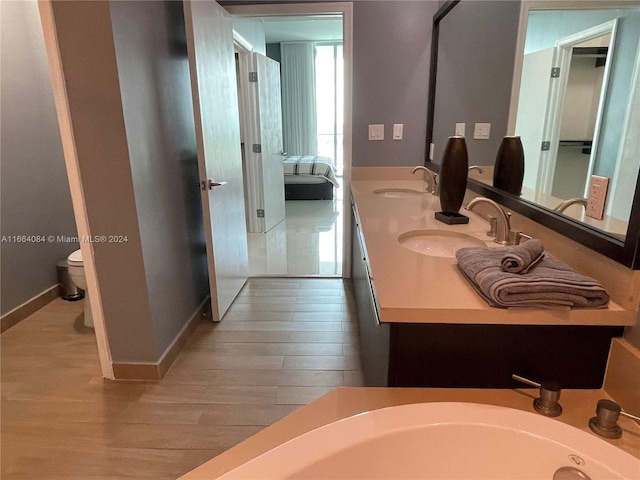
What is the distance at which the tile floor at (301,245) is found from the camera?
360cm

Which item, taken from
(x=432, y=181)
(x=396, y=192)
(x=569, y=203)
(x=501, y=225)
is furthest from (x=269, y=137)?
(x=569, y=203)

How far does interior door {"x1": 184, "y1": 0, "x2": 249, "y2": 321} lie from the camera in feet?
7.34

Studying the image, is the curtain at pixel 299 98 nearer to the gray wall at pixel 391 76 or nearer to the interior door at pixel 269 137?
the interior door at pixel 269 137

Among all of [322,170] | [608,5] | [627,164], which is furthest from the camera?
[322,170]

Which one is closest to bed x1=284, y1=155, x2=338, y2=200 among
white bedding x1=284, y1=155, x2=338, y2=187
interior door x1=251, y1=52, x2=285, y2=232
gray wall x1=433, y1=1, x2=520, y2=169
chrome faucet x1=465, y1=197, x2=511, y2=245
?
white bedding x1=284, y1=155, x2=338, y2=187

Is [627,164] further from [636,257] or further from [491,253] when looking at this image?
[491,253]

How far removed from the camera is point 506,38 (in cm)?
182

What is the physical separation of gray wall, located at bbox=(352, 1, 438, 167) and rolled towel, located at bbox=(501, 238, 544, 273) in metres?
2.16

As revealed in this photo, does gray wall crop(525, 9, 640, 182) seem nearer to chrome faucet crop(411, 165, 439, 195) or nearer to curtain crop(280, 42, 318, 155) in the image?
chrome faucet crop(411, 165, 439, 195)

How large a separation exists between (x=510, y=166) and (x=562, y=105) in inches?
12.7

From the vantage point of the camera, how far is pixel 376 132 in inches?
119

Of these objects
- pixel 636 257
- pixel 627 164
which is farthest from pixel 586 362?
pixel 627 164

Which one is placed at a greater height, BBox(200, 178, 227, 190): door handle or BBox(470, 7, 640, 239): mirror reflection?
BBox(470, 7, 640, 239): mirror reflection

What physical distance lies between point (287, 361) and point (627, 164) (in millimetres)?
1737
